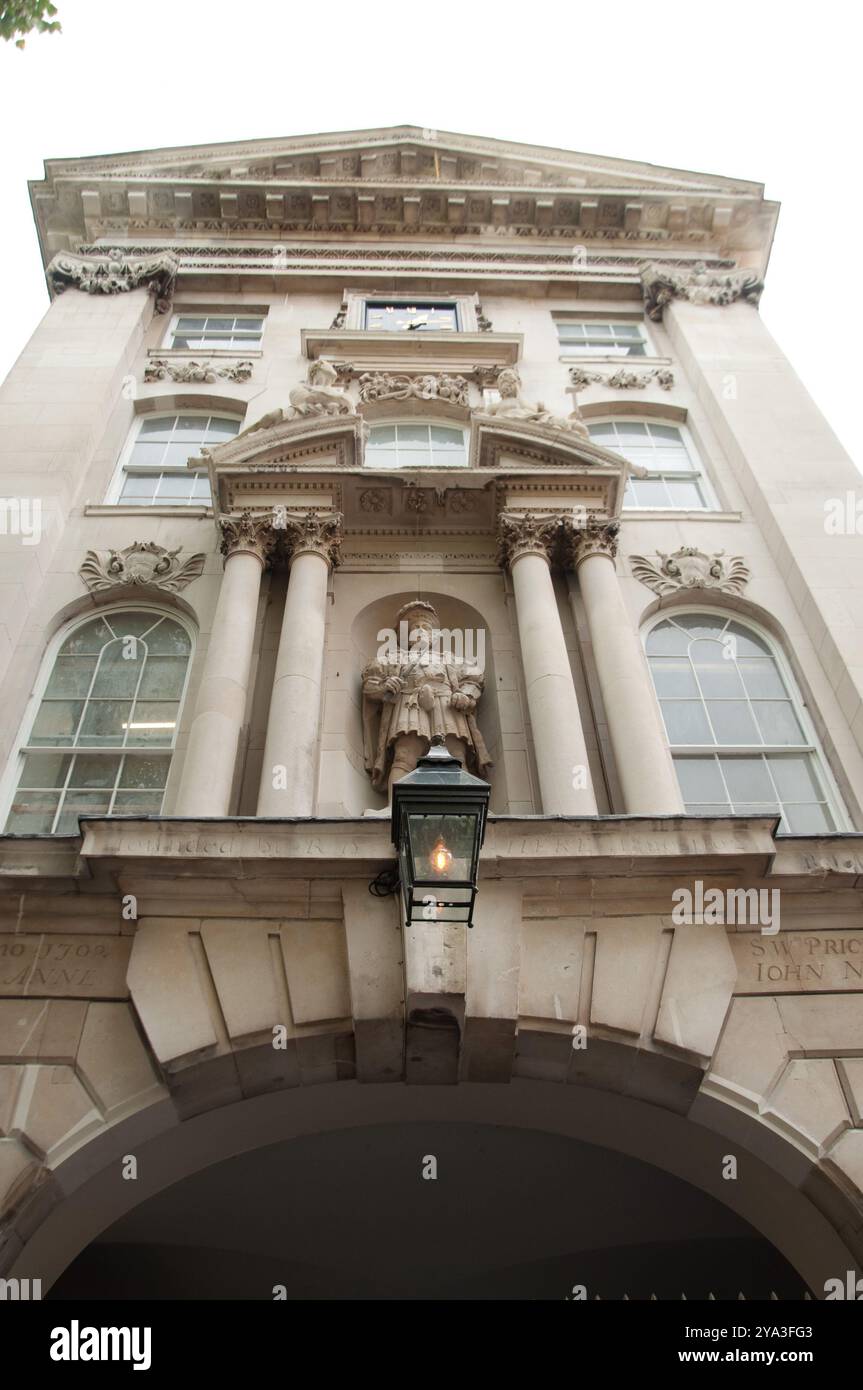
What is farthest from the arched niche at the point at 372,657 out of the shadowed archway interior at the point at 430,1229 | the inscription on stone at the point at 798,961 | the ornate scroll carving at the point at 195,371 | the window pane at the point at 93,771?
the ornate scroll carving at the point at 195,371

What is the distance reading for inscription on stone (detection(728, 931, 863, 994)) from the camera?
748 centimetres

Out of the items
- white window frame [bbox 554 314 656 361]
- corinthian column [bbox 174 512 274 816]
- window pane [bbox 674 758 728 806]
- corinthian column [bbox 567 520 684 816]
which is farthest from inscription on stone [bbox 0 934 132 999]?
white window frame [bbox 554 314 656 361]

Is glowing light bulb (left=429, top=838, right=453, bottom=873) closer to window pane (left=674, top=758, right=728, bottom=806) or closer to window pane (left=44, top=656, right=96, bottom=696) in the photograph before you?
window pane (left=674, top=758, right=728, bottom=806)

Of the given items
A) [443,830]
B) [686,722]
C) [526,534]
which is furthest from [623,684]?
[443,830]

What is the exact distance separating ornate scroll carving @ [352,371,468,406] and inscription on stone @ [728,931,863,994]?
10.5 metres

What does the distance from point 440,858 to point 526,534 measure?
6.77 m

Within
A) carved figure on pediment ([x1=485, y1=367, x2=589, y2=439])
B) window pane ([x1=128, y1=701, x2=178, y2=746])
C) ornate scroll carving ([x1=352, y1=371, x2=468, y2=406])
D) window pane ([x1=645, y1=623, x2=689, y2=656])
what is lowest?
window pane ([x1=128, y1=701, x2=178, y2=746])

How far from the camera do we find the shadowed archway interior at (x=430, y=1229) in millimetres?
8570

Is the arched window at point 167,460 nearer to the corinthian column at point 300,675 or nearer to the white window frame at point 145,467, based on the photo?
the white window frame at point 145,467

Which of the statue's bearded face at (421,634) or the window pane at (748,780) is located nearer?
the window pane at (748,780)

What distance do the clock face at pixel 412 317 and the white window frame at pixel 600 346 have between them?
2058 millimetres

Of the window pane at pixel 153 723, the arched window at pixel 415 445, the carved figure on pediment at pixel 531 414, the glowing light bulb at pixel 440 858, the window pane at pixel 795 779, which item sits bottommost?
the glowing light bulb at pixel 440 858

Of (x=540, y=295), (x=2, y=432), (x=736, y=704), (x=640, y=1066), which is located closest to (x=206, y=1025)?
(x=640, y=1066)

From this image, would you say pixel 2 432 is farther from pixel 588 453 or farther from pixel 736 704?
pixel 736 704
